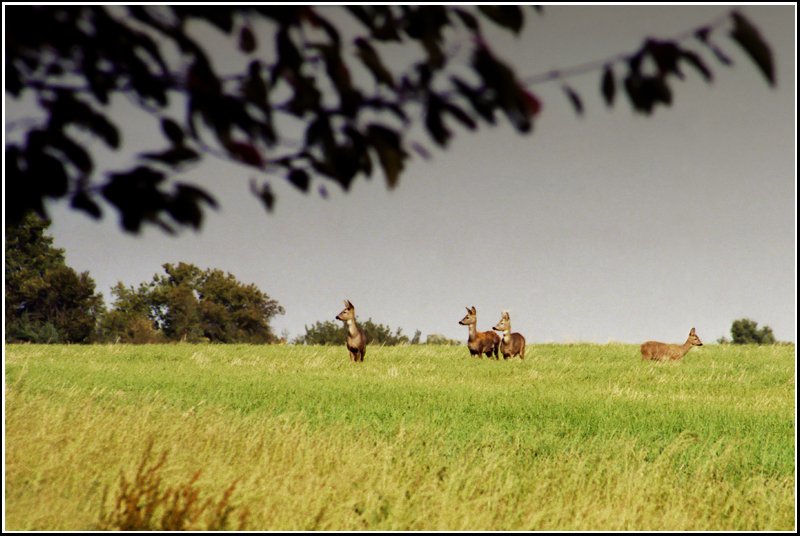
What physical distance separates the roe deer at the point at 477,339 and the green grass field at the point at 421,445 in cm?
322

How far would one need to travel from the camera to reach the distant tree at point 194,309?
180 ft

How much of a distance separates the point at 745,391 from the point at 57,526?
15.1 metres

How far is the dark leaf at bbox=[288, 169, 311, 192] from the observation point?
3.19m

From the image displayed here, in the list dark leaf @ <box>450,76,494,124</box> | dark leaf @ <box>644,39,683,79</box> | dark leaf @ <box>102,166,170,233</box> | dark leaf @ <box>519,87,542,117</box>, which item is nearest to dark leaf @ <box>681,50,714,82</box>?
dark leaf @ <box>644,39,683,79</box>

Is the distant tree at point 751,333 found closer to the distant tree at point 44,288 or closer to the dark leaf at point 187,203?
the distant tree at point 44,288

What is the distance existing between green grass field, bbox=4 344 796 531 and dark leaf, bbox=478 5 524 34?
3720mm

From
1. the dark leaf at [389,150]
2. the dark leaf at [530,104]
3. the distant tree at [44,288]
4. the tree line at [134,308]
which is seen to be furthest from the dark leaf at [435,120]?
the distant tree at [44,288]

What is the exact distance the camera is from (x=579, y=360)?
23.8 m

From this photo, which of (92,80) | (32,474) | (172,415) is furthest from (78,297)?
(92,80)

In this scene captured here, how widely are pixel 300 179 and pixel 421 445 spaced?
701 centimetres

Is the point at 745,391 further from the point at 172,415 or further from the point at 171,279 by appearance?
the point at 171,279

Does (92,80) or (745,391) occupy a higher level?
(92,80)

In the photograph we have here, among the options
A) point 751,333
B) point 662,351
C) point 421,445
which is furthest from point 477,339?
point 751,333

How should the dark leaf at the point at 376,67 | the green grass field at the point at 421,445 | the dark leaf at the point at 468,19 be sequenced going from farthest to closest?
1. the green grass field at the point at 421,445
2. the dark leaf at the point at 468,19
3. the dark leaf at the point at 376,67
